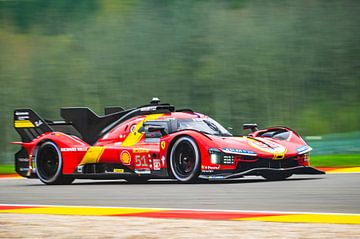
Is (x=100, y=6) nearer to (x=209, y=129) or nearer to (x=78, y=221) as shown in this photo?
(x=209, y=129)

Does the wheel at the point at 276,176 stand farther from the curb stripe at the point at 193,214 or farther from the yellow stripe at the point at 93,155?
the curb stripe at the point at 193,214

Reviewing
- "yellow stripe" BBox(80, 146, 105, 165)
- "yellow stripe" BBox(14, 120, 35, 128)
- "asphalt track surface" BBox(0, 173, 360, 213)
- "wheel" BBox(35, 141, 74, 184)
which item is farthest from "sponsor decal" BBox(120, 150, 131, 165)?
"yellow stripe" BBox(14, 120, 35, 128)

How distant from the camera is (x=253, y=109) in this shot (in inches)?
1225

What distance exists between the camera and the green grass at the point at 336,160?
20.4 metres

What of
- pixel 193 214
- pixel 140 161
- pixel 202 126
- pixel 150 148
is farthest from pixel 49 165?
pixel 193 214

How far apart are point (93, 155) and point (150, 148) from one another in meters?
1.37

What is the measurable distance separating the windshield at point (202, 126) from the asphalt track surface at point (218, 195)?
946 millimetres

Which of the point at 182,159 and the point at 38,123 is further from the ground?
the point at 38,123

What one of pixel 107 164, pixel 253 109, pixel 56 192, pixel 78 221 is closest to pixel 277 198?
pixel 78 221

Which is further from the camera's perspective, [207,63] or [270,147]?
[207,63]

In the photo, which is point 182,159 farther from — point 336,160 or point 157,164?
point 336,160

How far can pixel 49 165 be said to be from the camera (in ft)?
51.8

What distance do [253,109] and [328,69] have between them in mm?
3179

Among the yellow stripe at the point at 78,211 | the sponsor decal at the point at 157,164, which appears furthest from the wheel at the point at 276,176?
the yellow stripe at the point at 78,211
